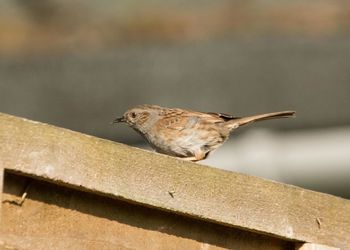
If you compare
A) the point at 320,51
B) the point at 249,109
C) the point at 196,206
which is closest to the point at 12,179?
the point at 196,206

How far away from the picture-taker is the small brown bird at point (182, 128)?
21.2ft

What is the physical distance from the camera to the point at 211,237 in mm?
4191

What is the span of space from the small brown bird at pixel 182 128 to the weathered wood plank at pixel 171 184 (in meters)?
2.11

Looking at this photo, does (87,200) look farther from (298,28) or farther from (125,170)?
(298,28)

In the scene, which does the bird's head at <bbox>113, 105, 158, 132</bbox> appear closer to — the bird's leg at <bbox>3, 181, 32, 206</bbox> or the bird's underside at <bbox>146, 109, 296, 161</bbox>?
the bird's underside at <bbox>146, 109, 296, 161</bbox>

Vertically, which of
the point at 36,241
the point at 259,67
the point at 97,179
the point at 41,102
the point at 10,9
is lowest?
the point at 36,241

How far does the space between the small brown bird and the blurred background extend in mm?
952

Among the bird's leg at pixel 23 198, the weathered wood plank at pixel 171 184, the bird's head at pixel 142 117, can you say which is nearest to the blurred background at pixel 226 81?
the bird's head at pixel 142 117

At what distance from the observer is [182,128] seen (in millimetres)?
6586

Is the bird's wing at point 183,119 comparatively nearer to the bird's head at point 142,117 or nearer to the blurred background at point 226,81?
the bird's head at point 142,117

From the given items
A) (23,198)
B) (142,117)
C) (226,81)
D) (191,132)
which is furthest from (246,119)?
(23,198)

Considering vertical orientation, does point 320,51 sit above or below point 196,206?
above

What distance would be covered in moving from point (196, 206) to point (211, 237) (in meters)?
0.16

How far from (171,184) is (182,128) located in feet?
8.32
